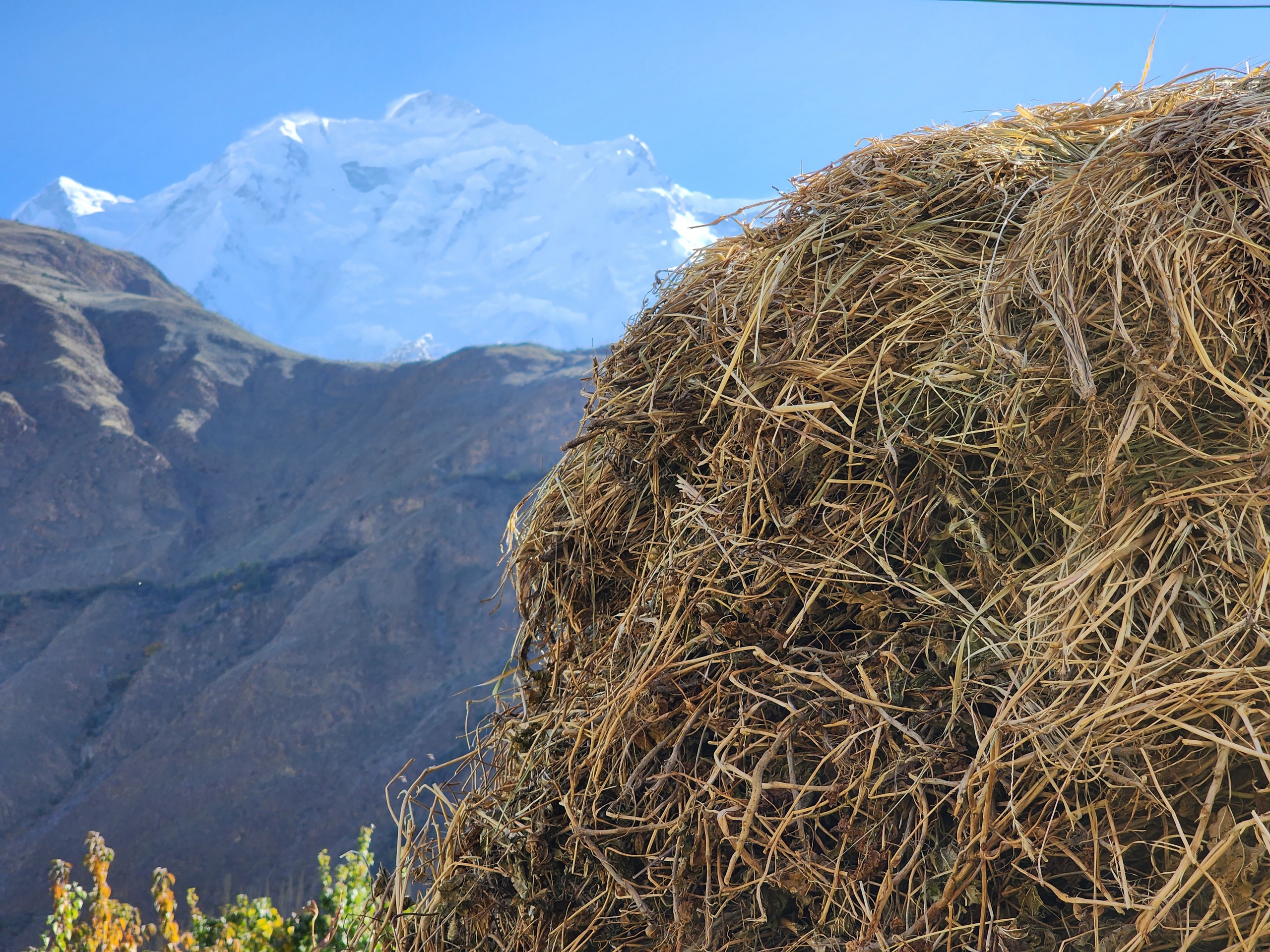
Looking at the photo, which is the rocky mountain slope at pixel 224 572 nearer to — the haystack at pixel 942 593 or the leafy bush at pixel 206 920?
the leafy bush at pixel 206 920

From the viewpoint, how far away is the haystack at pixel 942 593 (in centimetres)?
115

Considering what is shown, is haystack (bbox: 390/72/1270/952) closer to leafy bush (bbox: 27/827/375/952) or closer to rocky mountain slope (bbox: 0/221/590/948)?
leafy bush (bbox: 27/827/375/952)

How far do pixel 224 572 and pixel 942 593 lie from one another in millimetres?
27368

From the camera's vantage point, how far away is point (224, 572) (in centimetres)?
2561

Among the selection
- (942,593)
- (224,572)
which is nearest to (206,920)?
(942,593)

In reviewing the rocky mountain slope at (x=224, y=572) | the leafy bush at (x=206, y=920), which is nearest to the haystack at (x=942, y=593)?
the leafy bush at (x=206, y=920)

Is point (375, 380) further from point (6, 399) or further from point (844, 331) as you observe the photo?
point (844, 331)

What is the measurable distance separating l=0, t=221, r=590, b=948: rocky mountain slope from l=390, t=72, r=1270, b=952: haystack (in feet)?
58.5

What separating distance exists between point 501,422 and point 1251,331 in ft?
95.3

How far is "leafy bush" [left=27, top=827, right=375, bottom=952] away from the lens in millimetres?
3938

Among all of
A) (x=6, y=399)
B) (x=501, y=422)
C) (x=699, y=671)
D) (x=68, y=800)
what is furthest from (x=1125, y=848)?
(x=6, y=399)

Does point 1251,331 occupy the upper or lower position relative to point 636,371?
lower

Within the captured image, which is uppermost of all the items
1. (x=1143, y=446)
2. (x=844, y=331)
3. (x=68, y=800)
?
(x=844, y=331)

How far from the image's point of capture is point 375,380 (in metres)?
36.1
